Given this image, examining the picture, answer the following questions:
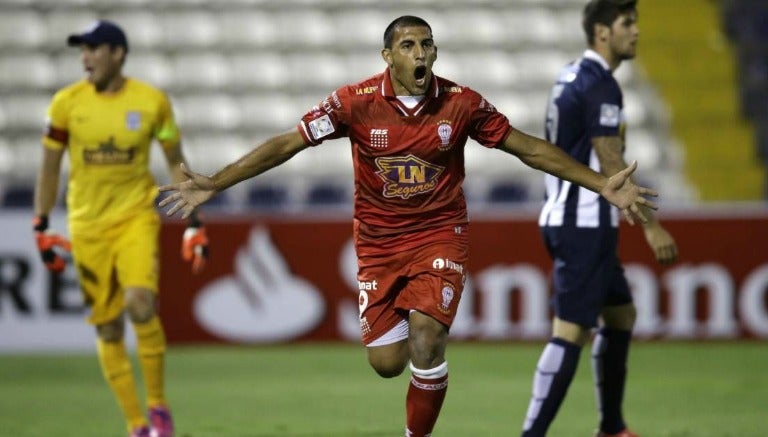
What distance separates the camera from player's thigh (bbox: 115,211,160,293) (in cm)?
755

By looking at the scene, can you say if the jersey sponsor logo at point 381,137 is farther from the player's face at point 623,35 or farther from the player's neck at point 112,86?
the player's neck at point 112,86

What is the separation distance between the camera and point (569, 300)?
653cm

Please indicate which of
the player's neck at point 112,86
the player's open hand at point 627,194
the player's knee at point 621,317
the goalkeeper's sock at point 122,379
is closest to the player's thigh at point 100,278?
the goalkeeper's sock at point 122,379

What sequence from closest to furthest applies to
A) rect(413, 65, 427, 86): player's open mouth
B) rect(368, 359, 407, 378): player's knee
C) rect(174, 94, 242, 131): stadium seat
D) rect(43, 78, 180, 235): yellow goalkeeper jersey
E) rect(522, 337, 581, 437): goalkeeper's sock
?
rect(413, 65, 427, 86): player's open mouth → rect(368, 359, 407, 378): player's knee → rect(522, 337, 581, 437): goalkeeper's sock → rect(43, 78, 180, 235): yellow goalkeeper jersey → rect(174, 94, 242, 131): stadium seat

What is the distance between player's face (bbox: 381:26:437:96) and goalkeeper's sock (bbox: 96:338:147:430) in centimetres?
267

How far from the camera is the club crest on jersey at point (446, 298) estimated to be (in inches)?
230

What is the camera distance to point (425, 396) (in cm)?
584

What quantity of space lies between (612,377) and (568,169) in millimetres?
1595

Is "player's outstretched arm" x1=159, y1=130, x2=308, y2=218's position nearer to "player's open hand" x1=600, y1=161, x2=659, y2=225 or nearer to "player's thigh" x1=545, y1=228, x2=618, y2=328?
"player's open hand" x1=600, y1=161, x2=659, y2=225

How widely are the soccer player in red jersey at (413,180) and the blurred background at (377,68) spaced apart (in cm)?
879

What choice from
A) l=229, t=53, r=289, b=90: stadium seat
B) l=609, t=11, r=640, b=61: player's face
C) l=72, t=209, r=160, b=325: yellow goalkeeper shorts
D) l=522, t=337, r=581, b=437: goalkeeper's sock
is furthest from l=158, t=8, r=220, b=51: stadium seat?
l=522, t=337, r=581, b=437: goalkeeper's sock

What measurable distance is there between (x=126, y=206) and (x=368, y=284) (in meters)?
2.14

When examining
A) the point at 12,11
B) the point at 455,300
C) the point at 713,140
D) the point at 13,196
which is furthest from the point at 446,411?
the point at 12,11

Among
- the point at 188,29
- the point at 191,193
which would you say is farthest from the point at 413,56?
the point at 188,29
